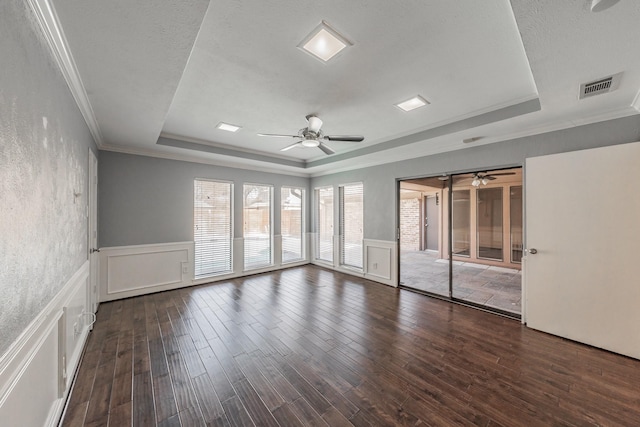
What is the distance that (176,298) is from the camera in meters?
4.02

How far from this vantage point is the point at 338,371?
7.15 ft

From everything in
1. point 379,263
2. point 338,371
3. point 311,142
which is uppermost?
point 311,142

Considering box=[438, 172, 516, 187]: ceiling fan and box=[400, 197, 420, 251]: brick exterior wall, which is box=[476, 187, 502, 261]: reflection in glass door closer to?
box=[438, 172, 516, 187]: ceiling fan

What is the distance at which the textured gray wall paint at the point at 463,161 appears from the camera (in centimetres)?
266

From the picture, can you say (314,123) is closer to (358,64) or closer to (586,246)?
(358,64)

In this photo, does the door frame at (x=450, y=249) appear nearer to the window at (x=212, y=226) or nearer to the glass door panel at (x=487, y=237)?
the glass door panel at (x=487, y=237)

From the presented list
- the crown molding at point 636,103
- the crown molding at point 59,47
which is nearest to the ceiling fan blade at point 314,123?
the crown molding at point 59,47

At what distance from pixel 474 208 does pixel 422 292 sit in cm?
201

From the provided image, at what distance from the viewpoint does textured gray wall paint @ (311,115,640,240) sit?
266cm

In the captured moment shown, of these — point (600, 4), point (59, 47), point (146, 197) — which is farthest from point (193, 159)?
point (600, 4)

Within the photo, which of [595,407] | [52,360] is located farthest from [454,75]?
[52,360]

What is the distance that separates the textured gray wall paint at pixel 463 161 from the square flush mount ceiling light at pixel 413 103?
1.48 metres

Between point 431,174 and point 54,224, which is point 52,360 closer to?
point 54,224

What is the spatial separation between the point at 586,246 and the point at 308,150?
13.6 ft
